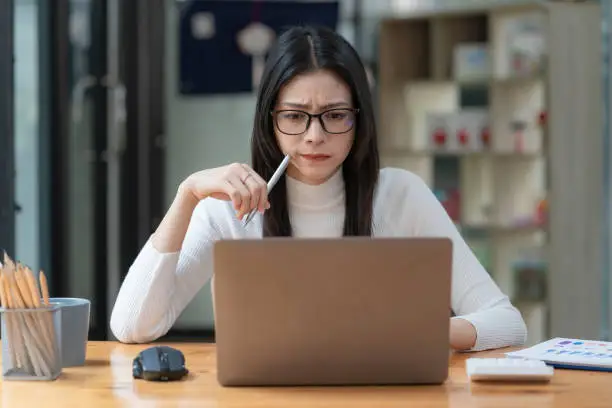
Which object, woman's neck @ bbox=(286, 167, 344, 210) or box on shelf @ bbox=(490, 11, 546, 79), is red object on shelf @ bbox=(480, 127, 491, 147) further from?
woman's neck @ bbox=(286, 167, 344, 210)

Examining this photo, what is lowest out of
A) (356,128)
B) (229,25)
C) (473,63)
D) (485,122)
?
(356,128)

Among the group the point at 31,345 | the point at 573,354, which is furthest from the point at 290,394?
the point at 573,354

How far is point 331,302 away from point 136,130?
4.24 meters

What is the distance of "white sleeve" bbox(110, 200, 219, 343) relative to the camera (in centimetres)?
195

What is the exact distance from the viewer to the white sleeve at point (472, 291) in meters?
1.85

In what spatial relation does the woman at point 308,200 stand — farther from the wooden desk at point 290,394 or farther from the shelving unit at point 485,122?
the shelving unit at point 485,122

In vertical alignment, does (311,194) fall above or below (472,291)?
above

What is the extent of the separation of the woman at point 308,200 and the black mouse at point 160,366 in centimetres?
36

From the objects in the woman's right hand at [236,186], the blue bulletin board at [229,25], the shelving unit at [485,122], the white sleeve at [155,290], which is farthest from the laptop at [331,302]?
the blue bulletin board at [229,25]

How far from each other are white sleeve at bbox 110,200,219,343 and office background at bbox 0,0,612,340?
171cm

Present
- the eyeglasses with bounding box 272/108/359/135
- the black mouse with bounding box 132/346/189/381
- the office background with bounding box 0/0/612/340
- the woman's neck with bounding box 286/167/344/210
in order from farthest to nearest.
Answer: the office background with bounding box 0/0/612/340, the woman's neck with bounding box 286/167/344/210, the eyeglasses with bounding box 272/108/359/135, the black mouse with bounding box 132/346/189/381

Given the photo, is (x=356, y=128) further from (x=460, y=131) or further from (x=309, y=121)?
(x=460, y=131)

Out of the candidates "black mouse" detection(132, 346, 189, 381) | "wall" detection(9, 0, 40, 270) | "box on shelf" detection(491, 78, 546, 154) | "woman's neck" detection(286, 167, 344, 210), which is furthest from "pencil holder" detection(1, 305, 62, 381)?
"box on shelf" detection(491, 78, 546, 154)

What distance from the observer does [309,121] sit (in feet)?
6.65
